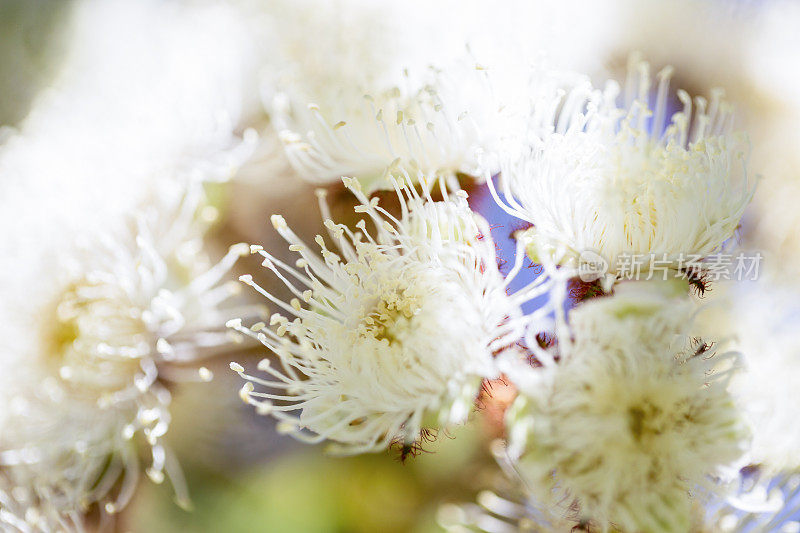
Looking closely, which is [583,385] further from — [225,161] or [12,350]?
[12,350]

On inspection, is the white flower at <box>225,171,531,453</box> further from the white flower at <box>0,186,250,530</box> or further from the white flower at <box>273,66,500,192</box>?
the white flower at <box>0,186,250,530</box>

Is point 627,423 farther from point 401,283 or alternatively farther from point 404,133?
point 404,133

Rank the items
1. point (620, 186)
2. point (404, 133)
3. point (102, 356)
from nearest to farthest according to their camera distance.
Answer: point (620, 186) < point (404, 133) < point (102, 356)

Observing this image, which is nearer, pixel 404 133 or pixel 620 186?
pixel 620 186

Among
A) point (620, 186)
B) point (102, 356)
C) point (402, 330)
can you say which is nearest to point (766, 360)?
point (620, 186)

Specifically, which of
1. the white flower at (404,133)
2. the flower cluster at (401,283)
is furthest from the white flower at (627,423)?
the white flower at (404,133)

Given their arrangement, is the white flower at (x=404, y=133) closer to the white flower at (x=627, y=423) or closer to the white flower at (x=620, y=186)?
the white flower at (x=620, y=186)

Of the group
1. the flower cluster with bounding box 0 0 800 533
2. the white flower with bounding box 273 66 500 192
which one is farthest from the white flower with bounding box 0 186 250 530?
the white flower with bounding box 273 66 500 192

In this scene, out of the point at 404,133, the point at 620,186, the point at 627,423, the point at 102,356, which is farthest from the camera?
the point at 102,356
